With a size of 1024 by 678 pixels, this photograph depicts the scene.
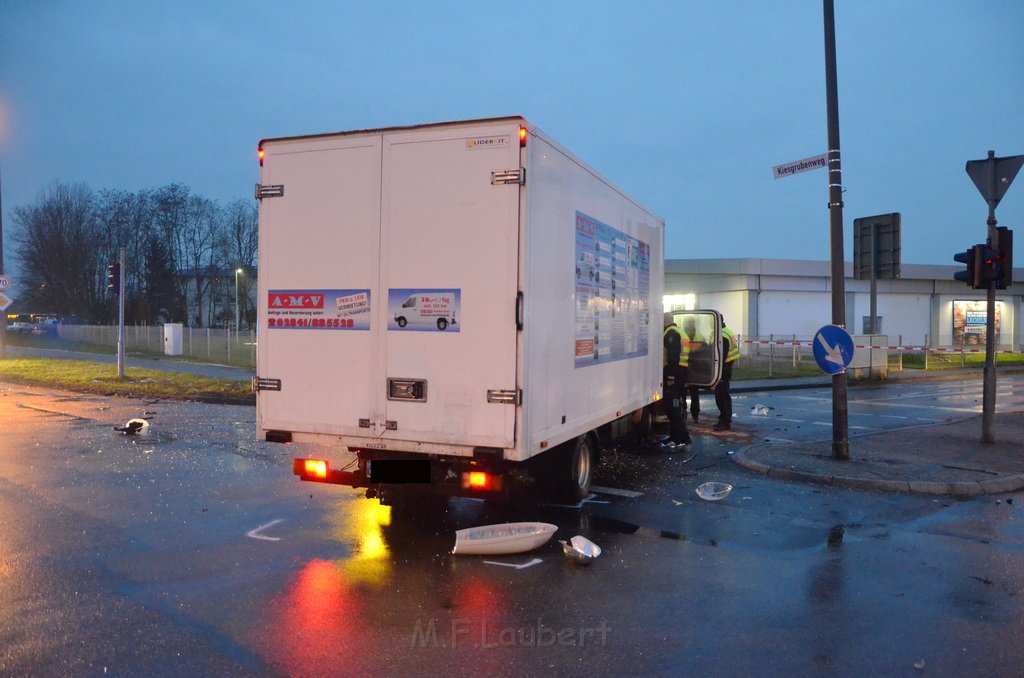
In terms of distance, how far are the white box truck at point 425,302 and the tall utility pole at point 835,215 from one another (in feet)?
14.7

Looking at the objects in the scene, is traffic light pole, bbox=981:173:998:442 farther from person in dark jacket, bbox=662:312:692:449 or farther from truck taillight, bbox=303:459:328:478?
truck taillight, bbox=303:459:328:478

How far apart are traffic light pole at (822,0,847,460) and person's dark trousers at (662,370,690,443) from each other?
220cm

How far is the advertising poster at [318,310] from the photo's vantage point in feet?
21.4

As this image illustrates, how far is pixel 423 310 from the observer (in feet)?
20.8

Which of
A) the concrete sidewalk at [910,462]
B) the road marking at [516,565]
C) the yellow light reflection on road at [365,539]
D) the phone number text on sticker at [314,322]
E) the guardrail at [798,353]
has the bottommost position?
the road marking at [516,565]

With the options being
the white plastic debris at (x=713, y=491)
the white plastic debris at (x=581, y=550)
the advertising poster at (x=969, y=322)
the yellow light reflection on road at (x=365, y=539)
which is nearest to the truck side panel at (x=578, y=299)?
the white plastic debris at (x=581, y=550)

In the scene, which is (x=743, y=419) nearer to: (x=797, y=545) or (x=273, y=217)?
(x=797, y=545)

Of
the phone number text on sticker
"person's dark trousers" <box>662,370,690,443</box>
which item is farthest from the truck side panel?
"person's dark trousers" <box>662,370,690,443</box>

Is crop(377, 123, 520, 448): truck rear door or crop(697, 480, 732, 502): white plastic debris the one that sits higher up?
crop(377, 123, 520, 448): truck rear door

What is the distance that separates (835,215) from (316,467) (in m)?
7.30

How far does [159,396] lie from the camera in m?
19.5

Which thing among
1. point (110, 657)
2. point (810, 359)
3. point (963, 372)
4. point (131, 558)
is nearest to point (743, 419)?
point (131, 558)

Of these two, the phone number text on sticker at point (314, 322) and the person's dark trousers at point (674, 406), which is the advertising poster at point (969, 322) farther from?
the phone number text on sticker at point (314, 322)

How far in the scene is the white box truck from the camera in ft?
20.1
